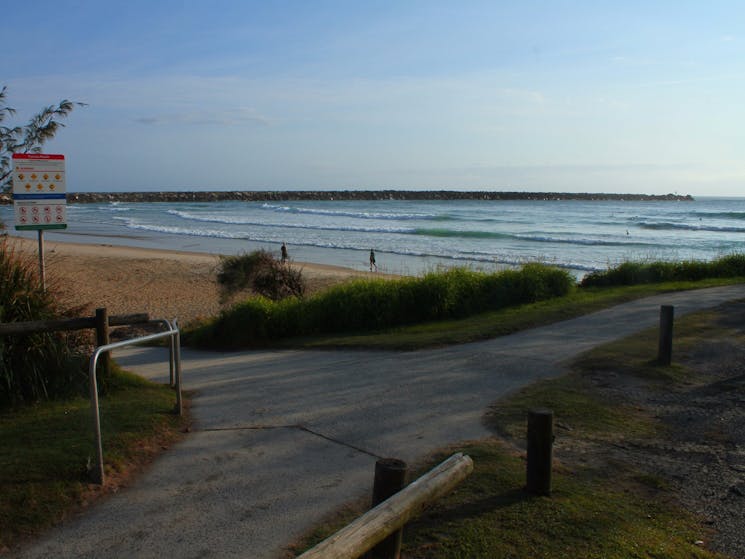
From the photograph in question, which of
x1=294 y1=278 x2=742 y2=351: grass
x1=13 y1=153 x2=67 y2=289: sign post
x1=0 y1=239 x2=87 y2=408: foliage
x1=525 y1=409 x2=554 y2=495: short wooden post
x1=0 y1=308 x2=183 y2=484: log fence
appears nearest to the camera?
x1=525 y1=409 x2=554 y2=495: short wooden post

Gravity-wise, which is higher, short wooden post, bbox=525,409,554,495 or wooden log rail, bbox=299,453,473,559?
wooden log rail, bbox=299,453,473,559

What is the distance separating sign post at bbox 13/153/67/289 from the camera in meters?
8.09

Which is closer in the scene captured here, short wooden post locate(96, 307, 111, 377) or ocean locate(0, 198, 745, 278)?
short wooden post locate(96, 307, 111, 377)

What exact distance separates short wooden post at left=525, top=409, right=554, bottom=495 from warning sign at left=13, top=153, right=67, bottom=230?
6.22 m

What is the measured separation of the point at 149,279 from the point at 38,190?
602 inches

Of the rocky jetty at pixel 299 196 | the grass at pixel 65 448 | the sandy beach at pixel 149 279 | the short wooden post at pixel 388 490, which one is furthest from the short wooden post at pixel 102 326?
the rocky jetty at pixel 299 196

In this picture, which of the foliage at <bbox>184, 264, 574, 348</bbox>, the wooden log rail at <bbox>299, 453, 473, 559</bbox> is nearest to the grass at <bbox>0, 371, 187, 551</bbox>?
the wooden log rail at <bbox>299, 453, 473, 559</bbox>

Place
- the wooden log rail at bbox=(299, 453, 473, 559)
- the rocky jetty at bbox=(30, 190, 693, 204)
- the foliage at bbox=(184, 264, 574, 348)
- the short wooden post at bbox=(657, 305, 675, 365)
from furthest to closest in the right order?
the rocky jetty at bbox=(30, 190, 693, 204)
the foliage at bbox=(184, 264, 574, 348)
the short wooden post at bbox=(657, 305, 675, 365)
the wooden log rail at bbox=(299, 453, 473, 559)

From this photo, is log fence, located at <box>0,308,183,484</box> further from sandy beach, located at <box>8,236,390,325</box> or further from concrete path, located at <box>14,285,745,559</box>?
sandy beach, located at <box>8,236,390,325</box>

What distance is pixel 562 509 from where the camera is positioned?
15.1 feet

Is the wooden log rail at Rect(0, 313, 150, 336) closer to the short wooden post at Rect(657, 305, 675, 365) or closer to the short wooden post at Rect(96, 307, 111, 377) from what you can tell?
the short wooden post at Rect(96, 307, 111, 377)

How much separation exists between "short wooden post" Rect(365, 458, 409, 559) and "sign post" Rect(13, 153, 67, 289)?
6.03 metres

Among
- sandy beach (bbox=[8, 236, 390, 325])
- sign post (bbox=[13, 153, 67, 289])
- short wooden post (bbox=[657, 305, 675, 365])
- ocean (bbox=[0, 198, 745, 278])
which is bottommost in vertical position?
sandy beach (bbox=[8, 236, 390, 325])

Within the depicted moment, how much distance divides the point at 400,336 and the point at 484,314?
2.38 m
